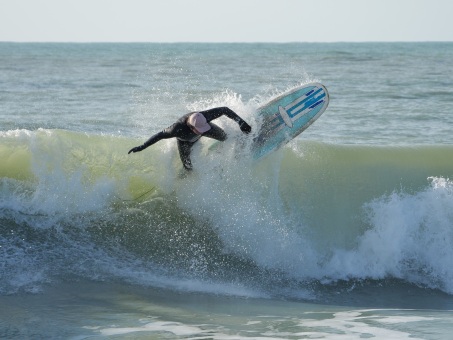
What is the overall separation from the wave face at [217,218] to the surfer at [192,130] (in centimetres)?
20

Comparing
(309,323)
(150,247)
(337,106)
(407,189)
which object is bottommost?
(309,323)

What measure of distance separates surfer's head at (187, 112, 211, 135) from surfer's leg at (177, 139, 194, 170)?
0.39 meters

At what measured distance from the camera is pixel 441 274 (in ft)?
27.1

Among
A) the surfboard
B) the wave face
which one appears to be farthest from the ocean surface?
the surfboard

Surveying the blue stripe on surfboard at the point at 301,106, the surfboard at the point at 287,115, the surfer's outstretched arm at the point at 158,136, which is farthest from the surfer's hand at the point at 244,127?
the surfer's outstretched arm at the point at 158,136

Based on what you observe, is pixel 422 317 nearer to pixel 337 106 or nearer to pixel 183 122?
pixel 183 122

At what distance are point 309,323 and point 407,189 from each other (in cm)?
384

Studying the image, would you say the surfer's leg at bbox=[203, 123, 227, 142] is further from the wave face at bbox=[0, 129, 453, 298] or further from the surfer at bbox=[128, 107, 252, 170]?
the wave face at bbox=[0, 129, 453, 298]

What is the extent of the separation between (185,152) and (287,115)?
4.65 feet

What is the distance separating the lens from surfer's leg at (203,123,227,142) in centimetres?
862

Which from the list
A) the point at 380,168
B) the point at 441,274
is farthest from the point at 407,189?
the point at 441,274

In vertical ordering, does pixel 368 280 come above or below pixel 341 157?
below

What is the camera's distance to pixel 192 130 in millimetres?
8414

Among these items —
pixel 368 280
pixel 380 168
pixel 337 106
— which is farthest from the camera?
pixel 337 106
